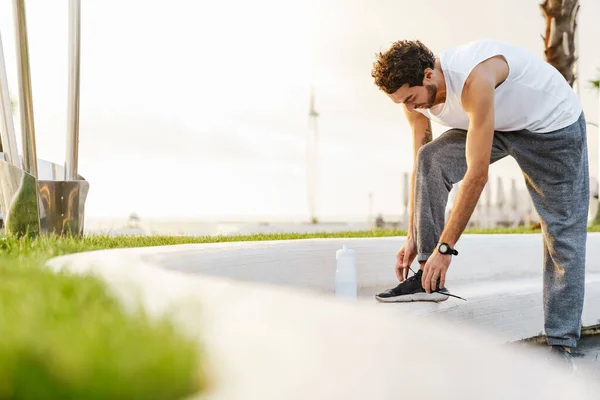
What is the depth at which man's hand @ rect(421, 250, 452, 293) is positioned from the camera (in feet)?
7.95

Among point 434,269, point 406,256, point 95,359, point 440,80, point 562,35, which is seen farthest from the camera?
point 562,35

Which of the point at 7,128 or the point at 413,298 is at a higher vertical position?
the point at 7,128

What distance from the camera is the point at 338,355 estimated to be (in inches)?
28.8

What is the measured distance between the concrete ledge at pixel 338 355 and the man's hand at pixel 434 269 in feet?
4.94

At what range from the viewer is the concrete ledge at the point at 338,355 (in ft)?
2.14

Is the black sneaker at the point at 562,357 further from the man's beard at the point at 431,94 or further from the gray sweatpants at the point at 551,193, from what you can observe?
the man's beard at the point at 431,94

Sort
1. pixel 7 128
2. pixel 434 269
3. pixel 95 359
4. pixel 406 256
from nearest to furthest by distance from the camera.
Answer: pixel 95 359
pixel 434 269
pixel 406 256
pixel 7 128

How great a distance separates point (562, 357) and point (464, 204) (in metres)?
1.00

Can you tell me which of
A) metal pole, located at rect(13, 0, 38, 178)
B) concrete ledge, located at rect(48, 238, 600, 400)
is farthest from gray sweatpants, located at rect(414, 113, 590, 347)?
metal pole, located at rect(13, 0, 38, 178)

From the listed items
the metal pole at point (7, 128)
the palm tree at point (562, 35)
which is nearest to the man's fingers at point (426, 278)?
the metal pole at point (7, 128)

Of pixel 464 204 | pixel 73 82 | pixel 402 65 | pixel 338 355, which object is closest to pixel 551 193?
pixel 464 204

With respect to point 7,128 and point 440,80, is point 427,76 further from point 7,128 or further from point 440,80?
point 7,128

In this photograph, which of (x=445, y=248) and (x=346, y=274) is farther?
(x=346, y=274)

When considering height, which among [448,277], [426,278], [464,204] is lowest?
[448,277]
